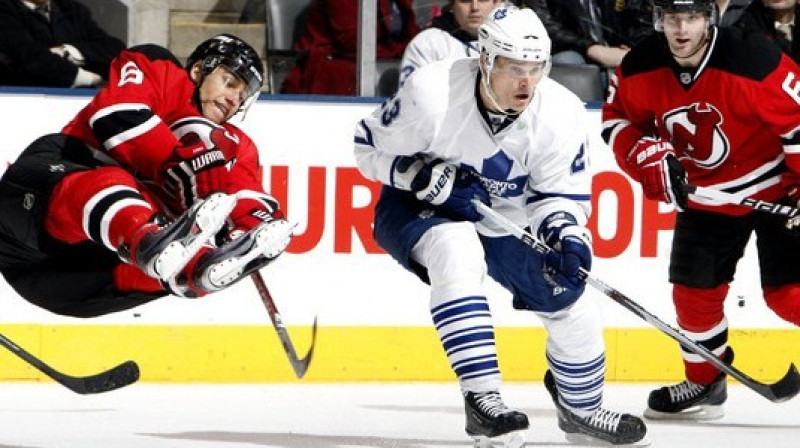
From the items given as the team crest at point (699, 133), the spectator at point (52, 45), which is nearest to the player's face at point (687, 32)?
the team crest at point (699, 133)

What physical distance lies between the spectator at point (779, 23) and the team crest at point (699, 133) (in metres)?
1.01

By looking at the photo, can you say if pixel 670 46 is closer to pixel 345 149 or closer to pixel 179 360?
pixel 345 149

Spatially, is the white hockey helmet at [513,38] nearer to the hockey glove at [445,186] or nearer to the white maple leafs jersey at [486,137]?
the white maple leafs jersey at [486,137]

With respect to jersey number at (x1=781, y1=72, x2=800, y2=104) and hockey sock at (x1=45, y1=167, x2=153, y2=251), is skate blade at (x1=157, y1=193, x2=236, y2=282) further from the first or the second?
jersey number at (x1=781, y1=72, x2=800, y2=104)

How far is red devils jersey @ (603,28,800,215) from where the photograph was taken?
472 centimetres

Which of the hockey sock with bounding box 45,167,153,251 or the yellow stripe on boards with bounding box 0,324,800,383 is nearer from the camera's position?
the hockey sock with bounding box 45,167,153,251

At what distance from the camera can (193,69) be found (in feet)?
15.0

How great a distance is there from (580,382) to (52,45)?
2147 mm

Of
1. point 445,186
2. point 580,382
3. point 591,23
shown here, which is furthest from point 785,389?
point 591,23

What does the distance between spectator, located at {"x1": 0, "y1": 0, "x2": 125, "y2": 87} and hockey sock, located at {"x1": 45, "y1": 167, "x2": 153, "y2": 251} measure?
142 centimetres

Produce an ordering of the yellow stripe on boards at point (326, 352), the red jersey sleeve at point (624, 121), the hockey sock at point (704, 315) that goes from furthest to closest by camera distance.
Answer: the yellow stripe on boards at point (326, 352) < the hockey sock at point (704, 315) < the red jersey sleeve at point (624, 121)

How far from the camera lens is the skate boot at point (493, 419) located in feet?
13.4

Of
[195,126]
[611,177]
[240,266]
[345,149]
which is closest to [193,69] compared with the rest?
[195,126]

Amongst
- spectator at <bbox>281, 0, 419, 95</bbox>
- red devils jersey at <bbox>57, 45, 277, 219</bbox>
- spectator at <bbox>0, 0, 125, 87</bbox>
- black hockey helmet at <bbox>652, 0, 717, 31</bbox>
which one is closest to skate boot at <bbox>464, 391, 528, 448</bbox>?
red devils jersey at <bbox>57, 45, 277, 219</bbox>
